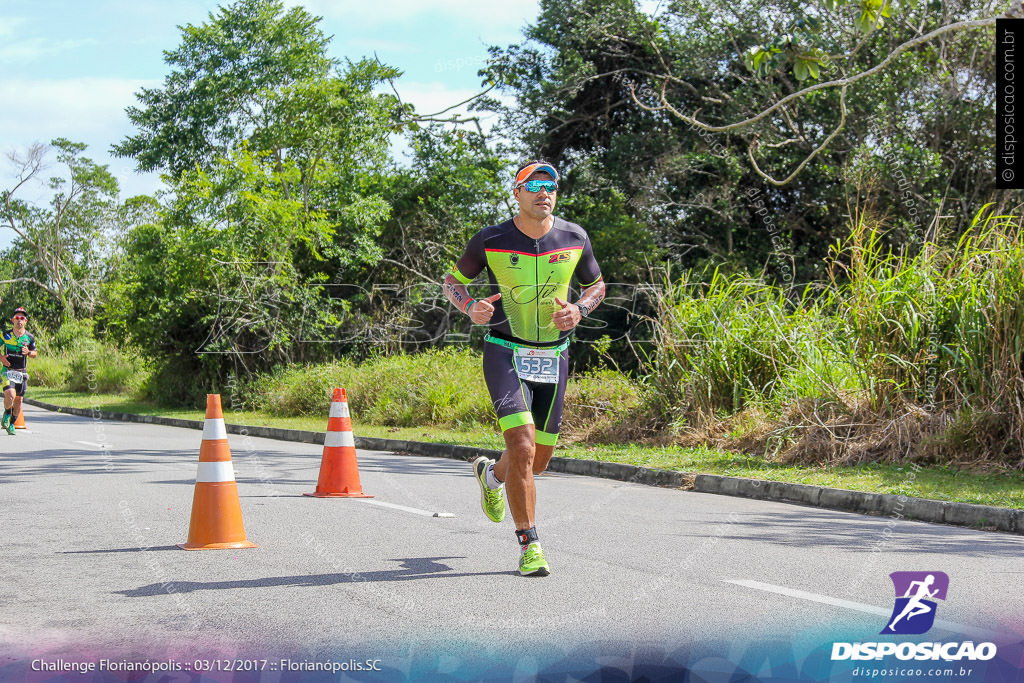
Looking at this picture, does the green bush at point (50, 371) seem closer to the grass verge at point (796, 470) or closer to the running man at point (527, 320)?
the grass verge at point (796, 470)

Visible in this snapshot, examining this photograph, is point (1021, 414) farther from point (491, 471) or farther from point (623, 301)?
point (623, 301)

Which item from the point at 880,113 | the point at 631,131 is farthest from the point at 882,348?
the point at 631,131

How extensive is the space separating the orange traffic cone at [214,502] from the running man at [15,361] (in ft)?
41.1

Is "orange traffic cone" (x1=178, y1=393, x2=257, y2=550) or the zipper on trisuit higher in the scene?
the zipper on trisuit

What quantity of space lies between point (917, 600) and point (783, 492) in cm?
485

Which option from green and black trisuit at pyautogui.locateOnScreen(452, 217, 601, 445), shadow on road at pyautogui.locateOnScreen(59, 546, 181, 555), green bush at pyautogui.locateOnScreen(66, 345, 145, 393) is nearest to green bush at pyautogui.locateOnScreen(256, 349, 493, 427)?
green bush at pyautogui.locateOnScreen(66, 345, 145, 393)

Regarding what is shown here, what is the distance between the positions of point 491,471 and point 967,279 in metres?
7.37

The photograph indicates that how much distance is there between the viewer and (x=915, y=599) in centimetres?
549

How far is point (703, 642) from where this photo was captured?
4566mm

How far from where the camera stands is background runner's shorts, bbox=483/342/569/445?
6.12 m

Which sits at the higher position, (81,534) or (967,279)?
(967,279)

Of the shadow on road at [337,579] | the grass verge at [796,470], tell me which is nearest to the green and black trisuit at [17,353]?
the grass verge at [796,470]

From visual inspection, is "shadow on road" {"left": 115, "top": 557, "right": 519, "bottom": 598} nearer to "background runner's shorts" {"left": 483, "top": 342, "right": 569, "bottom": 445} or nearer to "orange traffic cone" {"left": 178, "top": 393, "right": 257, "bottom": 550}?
"background runner's shorts" {"left": 483, "top": 342, "right": 569, "bottom": 445}

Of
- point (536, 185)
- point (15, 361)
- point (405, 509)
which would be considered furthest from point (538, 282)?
point (15, 361)
